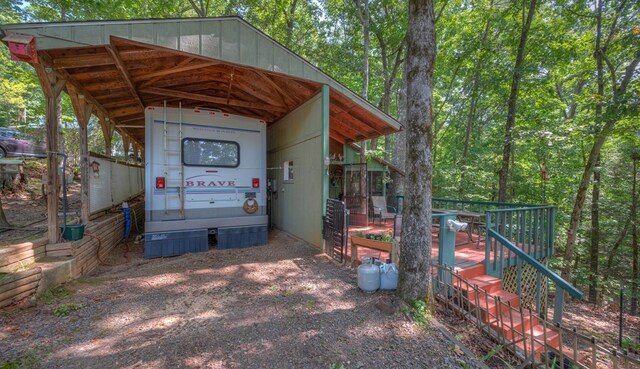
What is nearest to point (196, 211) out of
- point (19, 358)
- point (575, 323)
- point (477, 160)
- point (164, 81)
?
point (164, 81)

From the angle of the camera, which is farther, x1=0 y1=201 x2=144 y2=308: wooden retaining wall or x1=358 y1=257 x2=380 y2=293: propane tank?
x1=358 y1=257 x2=380 y2=293: propane tank

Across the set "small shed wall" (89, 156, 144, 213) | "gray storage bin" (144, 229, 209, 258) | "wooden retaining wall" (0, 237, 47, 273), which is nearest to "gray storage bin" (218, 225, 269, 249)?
"gray storage bin" (144, 229, 209, 258)

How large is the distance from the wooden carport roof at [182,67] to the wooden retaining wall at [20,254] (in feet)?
8.21

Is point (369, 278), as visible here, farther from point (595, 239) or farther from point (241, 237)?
point (595, 239)

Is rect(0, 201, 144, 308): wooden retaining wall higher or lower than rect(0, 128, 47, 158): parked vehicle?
lower

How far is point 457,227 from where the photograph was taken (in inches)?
146

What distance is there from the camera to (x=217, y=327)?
2658mm

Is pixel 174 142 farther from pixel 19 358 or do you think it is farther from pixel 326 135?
pixel 19 358

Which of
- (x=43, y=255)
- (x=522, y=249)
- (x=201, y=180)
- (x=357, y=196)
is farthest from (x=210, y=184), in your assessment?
(x=522, y=249)

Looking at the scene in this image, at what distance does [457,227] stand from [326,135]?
293 centimetres

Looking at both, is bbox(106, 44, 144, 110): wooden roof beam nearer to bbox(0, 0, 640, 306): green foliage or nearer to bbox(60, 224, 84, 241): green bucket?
bbox(60, 224, 84, 241): green bucket

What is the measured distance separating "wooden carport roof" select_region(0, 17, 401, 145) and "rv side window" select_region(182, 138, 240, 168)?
1.21m

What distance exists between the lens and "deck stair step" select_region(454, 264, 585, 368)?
2447mm

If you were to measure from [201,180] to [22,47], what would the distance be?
9.79ft
